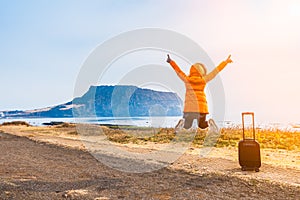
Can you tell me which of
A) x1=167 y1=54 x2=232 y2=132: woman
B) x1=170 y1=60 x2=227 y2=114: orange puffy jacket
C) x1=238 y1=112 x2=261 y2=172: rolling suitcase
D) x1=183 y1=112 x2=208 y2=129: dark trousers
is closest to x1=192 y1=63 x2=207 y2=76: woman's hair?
x1=167 y1=54 x2=232 y2=132: woman

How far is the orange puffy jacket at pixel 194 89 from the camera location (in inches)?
680

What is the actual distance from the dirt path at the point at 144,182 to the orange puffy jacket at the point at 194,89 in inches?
216

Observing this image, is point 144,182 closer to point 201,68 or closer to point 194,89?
point 194,89

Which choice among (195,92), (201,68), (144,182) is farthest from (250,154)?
(201,68)

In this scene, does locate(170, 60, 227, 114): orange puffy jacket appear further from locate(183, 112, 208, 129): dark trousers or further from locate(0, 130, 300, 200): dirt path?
locate(0, 130, 300, 200): dirt path

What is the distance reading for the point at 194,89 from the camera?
17.3 meters

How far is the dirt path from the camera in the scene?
7.30 m

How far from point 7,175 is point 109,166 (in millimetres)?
2995

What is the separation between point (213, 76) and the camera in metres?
17.0

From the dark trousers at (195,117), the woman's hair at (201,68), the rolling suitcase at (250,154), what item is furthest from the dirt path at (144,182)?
the woman's hair at (201,68)

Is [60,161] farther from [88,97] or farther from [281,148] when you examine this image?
[281,148]

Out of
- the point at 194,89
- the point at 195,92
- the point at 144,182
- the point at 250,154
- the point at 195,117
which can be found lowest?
the point at 144,182

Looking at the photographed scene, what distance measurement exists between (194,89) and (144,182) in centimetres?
938

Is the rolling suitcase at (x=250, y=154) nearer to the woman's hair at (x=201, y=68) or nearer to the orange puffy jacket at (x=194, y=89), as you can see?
the orange puffy jacket at (x=194, y=89)
